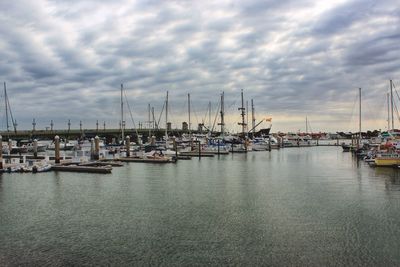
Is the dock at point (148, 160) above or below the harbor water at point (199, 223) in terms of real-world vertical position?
above

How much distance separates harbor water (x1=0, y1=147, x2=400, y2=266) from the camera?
19.6 meters

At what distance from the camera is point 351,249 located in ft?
67.2

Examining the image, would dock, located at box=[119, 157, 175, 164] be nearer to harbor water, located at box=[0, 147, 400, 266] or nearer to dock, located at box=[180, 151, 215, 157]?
dock, located at box=[180, 151, 215, 157]

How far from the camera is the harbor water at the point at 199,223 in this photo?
19562mm

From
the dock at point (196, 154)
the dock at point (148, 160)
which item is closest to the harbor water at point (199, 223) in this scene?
the dock at point (148, 160)

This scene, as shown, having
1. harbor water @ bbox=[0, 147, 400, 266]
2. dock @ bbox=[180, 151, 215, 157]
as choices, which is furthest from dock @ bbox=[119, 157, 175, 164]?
harbor water @ bbox=[0, 147, 400, 266]

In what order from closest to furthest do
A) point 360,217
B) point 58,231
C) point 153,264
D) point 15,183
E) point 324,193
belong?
point 153,264 < point 58,231 < point 360,217 < point 324,193 < point 15,183

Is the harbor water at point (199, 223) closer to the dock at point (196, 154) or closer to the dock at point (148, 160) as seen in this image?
the dock at point (148, 160)

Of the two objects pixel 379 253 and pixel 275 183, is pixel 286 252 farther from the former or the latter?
pixel 275 183

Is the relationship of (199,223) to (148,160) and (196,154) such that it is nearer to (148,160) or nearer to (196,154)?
(148,160)

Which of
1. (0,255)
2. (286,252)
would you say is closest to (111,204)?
(0,255)

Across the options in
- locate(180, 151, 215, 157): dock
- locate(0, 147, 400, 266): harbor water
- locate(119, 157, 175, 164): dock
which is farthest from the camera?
locate(180, 151, 215, 157): dock

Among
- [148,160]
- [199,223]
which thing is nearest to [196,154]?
[148,160]

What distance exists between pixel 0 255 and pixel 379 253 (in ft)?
64.6
